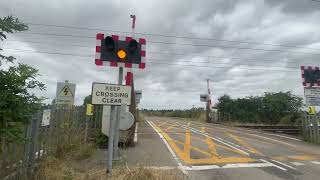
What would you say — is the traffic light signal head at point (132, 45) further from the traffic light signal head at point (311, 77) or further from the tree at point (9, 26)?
the traffic light signal head at point (311, 77)

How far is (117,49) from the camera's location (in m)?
8.10

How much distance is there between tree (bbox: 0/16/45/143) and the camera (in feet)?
17.1

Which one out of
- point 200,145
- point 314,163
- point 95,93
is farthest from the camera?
point 200,145

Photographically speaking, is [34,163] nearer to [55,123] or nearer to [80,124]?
[55,123]

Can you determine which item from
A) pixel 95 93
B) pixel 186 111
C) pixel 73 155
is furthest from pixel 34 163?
pixel 186 111

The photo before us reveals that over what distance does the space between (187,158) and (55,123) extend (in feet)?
14.7

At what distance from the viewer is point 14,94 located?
5406mm

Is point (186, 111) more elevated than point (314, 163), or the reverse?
point (186, 111)

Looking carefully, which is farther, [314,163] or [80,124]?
[80,124]

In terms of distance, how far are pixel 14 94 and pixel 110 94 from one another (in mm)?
2681

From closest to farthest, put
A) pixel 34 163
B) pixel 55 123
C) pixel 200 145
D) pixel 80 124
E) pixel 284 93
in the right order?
pixel 34 163
pixel 55 123
pixel 80 124
pixel 200 145
pixel 284 93

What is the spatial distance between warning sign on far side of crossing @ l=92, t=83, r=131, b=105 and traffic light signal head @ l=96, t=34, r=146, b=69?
52 centimetres

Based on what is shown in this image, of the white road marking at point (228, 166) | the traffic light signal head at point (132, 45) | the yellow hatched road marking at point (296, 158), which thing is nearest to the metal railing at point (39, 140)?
the traffic light signal head at point (132, 45)

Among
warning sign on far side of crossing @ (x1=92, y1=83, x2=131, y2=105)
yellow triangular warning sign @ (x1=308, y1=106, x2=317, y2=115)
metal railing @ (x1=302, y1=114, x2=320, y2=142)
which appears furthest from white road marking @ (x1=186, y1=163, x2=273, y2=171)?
yellow triangular warning sign @ (x1=308, y1=106, x2=317, y2=115)
